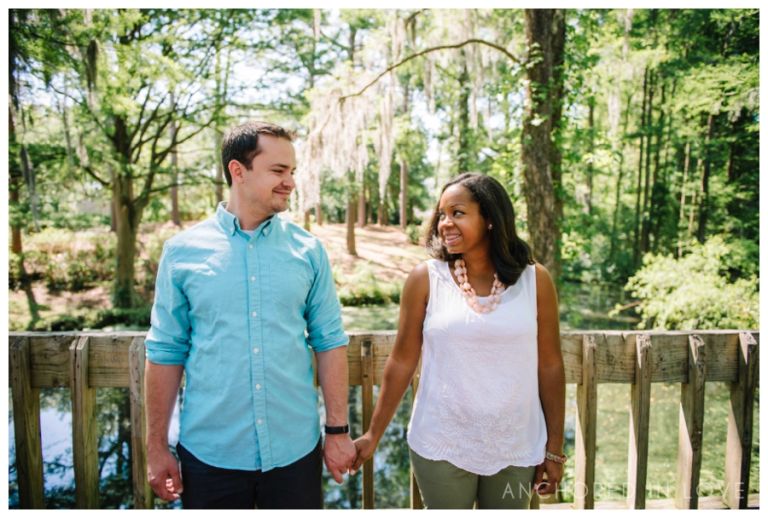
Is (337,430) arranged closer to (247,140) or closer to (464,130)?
(247,140)

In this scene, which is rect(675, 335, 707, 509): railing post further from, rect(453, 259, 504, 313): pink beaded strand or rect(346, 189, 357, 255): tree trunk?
rect(346, 189, 357, 255): tree trunk

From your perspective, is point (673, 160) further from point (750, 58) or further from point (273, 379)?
point (273, 379)

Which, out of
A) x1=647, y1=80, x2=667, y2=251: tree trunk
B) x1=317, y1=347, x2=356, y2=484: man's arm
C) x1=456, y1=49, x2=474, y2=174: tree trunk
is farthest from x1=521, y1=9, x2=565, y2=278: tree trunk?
x1=647, y1=80, x2=667, y2=251: tree trunk

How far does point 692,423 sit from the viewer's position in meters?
2.08

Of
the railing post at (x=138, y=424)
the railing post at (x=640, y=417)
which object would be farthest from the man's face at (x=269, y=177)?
the railing post at (x=640, y=417)

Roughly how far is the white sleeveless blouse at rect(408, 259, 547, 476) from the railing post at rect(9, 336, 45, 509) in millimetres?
1510

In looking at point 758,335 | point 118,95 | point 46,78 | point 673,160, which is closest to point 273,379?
point 758,335

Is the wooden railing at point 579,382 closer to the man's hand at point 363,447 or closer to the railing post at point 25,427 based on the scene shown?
the railing post at point 25,427

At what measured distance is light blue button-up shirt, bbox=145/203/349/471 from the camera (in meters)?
1.61

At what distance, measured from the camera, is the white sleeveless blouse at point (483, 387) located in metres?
1.68

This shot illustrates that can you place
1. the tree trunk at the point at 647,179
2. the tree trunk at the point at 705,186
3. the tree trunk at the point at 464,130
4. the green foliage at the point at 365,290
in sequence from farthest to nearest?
the tree trunk at the point at 647,179, the tree trunk at the point at 464,130, the green foliage at the point at 365,290, the tree trunk at the point at 705,186

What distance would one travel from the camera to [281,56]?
12.2m

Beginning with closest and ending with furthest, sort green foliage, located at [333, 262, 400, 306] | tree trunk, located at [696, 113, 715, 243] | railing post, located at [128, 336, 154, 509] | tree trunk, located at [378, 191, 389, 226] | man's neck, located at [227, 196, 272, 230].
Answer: man's neck, located at [227, 196, 272, 230] → railing post, located at [128, 336, 154, 509] → tree trunk, located at [696, 113, 715, 243] → green foliage, located at [333, 262, 400, 306] → tree trunk, located at [378, 191, 389, 226]

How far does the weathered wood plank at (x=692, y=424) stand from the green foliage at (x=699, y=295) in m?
5.15
